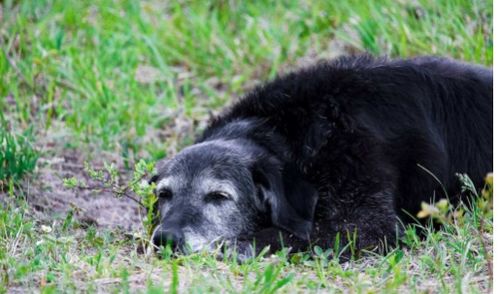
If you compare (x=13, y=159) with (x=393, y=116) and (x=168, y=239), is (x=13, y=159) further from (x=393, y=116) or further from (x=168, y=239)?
(x=393, y=116)

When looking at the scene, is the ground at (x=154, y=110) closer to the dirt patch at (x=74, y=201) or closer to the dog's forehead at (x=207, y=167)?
the dirt patch at (x=74, y=201)

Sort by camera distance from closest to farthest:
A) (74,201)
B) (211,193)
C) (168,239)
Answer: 1. (168,239)
2. (211,193)
3. (74,201)

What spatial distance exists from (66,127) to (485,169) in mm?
3738

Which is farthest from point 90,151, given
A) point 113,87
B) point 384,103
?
point 384,103

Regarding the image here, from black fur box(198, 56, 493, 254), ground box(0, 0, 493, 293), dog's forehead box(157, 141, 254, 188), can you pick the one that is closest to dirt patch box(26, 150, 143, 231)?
ground box(0, 0, 493, 293)

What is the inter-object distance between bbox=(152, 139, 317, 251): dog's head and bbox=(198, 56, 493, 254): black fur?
12mm

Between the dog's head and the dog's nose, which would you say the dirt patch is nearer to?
the dog's head

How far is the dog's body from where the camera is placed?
4.99 metres

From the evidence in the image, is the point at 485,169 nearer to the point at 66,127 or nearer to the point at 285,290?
the point at 285,290

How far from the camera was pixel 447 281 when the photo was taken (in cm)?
414

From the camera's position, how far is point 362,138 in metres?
5.17

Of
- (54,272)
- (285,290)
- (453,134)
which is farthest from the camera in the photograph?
(453,134)

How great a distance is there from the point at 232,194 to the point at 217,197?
0.28 ft

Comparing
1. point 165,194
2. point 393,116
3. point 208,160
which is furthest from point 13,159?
point 393,116
